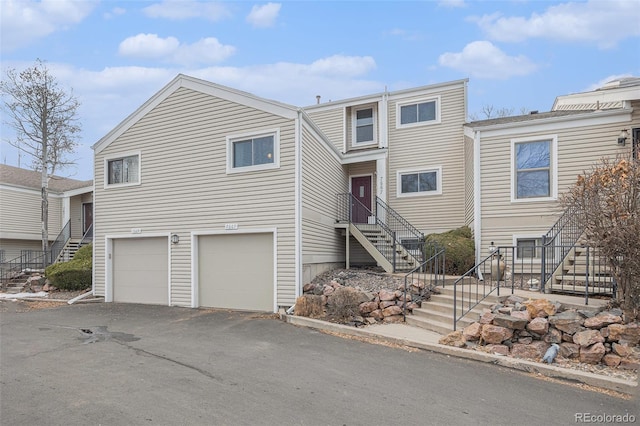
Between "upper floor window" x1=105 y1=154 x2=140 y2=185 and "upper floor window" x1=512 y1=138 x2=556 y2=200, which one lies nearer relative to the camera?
"upper floor window" x1=512 y1=138 x2=556 y2=200

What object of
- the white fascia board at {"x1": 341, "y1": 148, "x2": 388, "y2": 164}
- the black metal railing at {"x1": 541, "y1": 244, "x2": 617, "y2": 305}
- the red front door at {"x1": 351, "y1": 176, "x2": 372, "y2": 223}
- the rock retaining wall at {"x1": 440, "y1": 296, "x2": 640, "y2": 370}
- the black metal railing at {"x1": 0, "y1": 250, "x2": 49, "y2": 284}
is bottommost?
the black metal railing at {"x1": 0, "y1": 250, "x2": 49, "y2": 284}

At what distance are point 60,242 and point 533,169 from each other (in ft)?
71.3

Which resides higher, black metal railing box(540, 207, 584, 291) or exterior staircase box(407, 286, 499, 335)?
black metal railing box(540, 207, 584, 291)

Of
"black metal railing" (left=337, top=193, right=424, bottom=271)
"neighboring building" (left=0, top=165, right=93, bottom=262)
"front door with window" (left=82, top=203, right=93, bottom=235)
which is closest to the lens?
"black metal railing" (left=337, top=193, right=424, bottom=271)

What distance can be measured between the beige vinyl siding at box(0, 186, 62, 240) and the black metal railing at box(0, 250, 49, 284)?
104 centimetres

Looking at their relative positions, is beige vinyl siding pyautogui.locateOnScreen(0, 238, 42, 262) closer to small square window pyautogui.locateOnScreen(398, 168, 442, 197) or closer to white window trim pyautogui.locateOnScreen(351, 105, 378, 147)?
white window trim pyautogui.locateOnScreen(351, 105, 378, 147)

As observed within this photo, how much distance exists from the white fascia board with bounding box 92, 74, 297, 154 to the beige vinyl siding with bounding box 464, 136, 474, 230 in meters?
6.20

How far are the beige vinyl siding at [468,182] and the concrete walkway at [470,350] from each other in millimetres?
4649

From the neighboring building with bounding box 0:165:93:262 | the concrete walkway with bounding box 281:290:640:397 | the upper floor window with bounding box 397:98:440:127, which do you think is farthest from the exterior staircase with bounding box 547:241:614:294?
the neighboring building with bounding box 0:165:93:262

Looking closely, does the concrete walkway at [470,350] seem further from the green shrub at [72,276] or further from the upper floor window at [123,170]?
the green shrub at [72,276]

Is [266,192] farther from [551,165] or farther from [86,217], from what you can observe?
[86,217]

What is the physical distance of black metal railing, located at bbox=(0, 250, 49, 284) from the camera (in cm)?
1672

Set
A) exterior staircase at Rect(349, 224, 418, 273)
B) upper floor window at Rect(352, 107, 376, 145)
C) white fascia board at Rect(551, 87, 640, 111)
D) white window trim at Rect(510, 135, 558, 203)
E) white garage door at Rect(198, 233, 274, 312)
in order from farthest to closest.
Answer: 1. upper floor window at Rect(352, 107, 376, 145)
2. exterior staircase at Rect(349, 224, 418, 273)
3. white window trim at Rect(510, 135, 558, 203)
4. white garage door at Rect(198, 233, 274, 312)
5. white fascia board at Rect(551, 87, 640, 111)

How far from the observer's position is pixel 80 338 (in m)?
7.63
